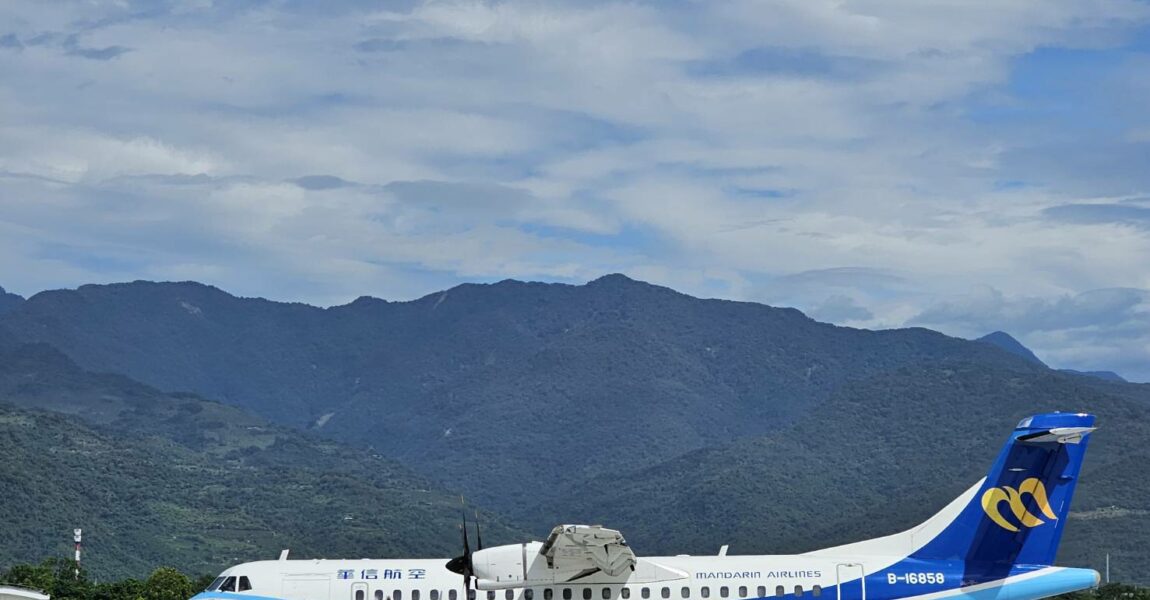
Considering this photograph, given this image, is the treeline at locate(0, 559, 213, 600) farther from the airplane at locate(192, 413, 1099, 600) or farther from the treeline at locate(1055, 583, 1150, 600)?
the treeline at locate(1055, 583, 1150, 600)

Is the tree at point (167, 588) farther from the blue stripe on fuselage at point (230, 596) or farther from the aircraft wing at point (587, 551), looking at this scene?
the aircraft wing at point (587, 551)

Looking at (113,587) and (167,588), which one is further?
(167,588)

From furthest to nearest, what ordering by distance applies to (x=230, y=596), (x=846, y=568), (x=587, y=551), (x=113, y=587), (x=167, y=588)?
1. (x=167, y=588)
2. (x=113, y=587)
3. (x=230, y=596)
4. (x=846, y=568)
5. (x=587, y=551)

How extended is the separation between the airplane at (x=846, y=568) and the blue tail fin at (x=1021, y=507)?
27mm

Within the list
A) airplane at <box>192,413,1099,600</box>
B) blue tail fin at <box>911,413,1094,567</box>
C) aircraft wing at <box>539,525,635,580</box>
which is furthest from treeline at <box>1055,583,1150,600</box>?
aircraft wing at <box>539,525,635,580</box>

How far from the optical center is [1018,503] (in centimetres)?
3697

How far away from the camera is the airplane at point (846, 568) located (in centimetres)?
3600

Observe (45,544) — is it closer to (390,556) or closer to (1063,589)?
(390,556)

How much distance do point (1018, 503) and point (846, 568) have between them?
16.4 ft

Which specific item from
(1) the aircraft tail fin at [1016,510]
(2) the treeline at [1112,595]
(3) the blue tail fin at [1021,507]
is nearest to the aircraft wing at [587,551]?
(1) the aircraft tail fin at [1016,510]

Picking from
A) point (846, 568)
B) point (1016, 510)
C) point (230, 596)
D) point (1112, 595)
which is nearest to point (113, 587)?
point (230, 596)

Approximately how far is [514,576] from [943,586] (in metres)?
11.7

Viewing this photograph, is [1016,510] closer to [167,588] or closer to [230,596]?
[230,596]

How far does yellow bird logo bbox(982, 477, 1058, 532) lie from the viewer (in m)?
36.8
